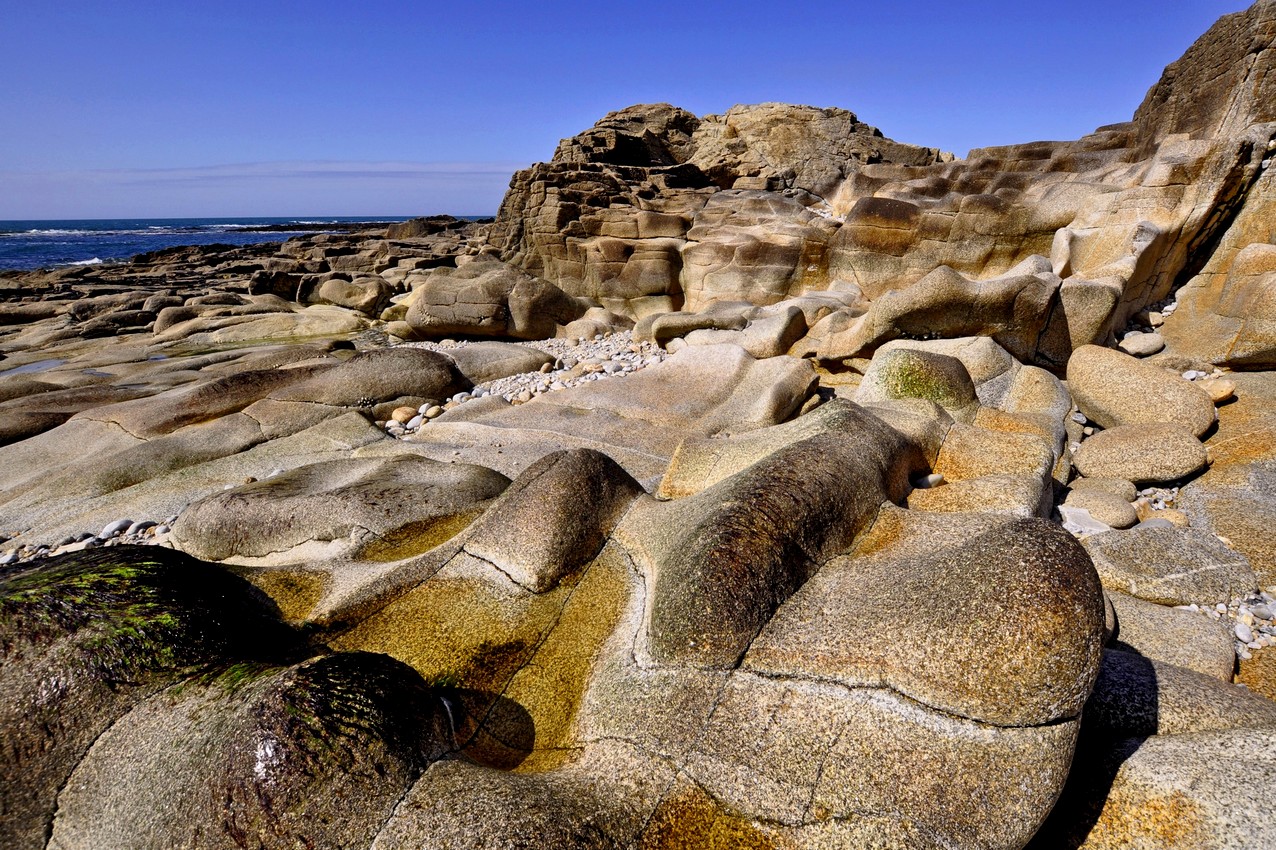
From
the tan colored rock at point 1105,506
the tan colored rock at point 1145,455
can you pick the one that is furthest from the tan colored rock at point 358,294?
the tan colored rock at point 1105,506

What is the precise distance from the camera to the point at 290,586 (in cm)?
388

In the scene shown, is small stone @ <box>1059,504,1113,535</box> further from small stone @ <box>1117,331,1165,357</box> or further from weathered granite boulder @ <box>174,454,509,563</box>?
small stone @ <box>1117,331,1165,357</box>

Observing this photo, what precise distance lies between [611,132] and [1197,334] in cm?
2237

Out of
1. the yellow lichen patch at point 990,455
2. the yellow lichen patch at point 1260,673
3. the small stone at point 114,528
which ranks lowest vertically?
the small stone at point 114,528

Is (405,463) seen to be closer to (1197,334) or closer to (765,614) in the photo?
(765,614)

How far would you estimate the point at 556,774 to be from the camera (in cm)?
245

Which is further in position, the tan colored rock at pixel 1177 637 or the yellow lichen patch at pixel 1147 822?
the tan colored rock at pixel 1177 637

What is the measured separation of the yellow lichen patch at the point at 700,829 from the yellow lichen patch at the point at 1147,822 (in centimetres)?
118

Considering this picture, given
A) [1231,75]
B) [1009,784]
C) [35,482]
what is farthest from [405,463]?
[1231,75]

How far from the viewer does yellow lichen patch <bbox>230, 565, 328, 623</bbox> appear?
3.67 meters

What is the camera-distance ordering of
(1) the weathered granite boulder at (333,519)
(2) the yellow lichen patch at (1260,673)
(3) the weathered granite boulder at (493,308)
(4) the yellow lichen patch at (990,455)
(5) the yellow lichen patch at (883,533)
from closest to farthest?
1. (5) the yellow lichen patch at (883,533)
2. (2) the yellow lichen patch at (1260,673)
3. (1) the weathered granite boulder at (333,519)
4. (4) the yellow lichen patch at (990,455)
5. (3) the weathered granite boulder at (493,308)

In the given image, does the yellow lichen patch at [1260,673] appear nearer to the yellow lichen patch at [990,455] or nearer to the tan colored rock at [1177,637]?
the tan colored rock at [1177,637]

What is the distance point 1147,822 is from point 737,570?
1660 mm

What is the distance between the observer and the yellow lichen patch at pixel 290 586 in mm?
3667
